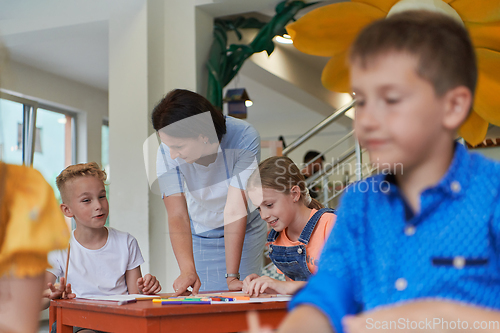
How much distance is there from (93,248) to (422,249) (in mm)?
1416

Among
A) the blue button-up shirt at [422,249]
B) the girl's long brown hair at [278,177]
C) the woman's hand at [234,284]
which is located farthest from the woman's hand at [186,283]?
the blue button-up shirt at [422,249]

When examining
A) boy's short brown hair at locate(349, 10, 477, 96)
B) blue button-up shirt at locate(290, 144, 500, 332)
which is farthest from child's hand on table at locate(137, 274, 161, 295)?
boy's short brown hair at locate(349, 10, 477, 96)

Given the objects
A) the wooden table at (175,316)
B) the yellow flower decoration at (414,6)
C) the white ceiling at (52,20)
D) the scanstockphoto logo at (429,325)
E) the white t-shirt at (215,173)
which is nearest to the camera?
the scanstockphoto logo at (429,325)

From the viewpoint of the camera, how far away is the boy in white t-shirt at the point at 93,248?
5.24 ft

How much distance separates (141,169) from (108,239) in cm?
80

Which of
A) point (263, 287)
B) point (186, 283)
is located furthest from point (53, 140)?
point (263, 287)

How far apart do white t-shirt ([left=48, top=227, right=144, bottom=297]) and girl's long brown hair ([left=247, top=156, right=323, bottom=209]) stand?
1.73 feet

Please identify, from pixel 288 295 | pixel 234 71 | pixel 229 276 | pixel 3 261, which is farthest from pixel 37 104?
pixel 3 261

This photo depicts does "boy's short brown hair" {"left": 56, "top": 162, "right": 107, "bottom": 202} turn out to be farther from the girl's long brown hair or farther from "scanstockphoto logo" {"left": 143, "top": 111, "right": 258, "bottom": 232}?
the girl's long brown hair

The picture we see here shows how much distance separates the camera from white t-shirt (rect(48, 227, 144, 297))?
1.59 metres

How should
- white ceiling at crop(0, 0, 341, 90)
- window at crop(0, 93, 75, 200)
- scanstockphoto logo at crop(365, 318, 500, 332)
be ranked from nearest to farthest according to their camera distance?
scanstockphoto logo at crop(365, 318, 500, 332)
white ceiling at crop(0, 0, 341, 90)
window at crop(0, 93, 75, 200)

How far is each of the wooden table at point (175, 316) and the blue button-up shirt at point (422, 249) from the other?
442 mm

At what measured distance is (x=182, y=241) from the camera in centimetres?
150

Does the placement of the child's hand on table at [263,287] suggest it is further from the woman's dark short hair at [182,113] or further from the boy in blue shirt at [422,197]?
the boy in blue shirt at [422,197]
